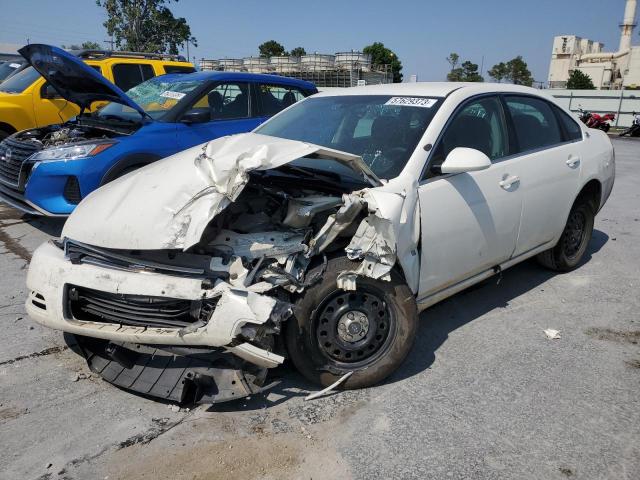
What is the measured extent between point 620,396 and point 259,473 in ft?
7.02

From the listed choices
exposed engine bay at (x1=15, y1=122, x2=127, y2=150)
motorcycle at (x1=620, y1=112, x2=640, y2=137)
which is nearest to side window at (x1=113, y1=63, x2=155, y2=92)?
exposed engine bay at (x1=15, y1=122, x2=127, y2=150)

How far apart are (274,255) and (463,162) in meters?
1.34

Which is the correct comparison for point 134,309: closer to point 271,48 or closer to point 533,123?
point 533,123

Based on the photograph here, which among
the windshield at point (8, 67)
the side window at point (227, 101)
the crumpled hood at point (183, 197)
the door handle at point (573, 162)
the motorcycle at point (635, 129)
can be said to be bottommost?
the motorcycle at point (635, 129)

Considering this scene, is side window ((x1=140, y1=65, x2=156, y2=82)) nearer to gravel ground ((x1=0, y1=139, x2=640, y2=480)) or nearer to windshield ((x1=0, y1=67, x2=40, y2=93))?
windshield ((x1=0, y1=67, x2=40, y2=93))

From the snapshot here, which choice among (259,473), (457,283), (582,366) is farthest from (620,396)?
(259,473)

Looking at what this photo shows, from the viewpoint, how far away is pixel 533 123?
4152 mm

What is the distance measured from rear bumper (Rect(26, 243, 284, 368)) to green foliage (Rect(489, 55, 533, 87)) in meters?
66.8

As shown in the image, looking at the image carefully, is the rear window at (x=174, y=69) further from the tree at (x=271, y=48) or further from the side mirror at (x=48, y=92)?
the tree at (x=271, y=48)

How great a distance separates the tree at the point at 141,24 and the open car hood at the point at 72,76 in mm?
31109

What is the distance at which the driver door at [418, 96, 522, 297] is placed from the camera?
10.1 feet

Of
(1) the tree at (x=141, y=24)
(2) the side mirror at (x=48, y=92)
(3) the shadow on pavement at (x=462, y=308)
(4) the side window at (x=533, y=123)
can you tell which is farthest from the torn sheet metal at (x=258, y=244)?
(1) the tree at (x=141, y=24)

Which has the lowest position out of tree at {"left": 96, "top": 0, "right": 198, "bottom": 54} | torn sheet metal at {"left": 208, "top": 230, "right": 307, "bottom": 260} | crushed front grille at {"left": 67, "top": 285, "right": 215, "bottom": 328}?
crushed front grille at {"left": 67, "top": 285, "right": 215, "bottom": 328}

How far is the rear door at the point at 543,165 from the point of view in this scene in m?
3.85
